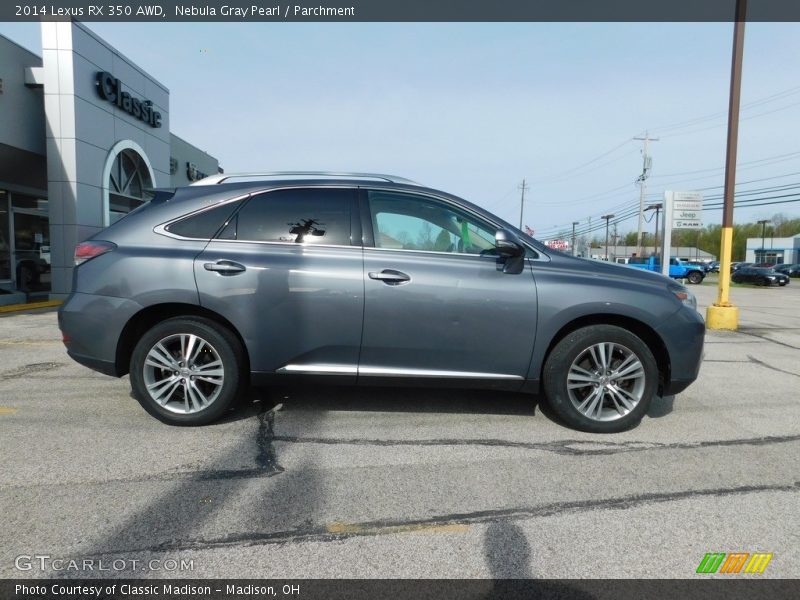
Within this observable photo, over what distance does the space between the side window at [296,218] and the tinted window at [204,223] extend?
2.7 inches

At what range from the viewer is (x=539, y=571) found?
2.26m

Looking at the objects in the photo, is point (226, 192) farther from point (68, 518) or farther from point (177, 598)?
point (177, 598)

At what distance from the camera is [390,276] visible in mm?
3793

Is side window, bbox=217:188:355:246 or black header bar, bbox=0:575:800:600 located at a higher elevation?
side window, bbox=217:188:355:246

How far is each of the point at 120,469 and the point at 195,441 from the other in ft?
1.81

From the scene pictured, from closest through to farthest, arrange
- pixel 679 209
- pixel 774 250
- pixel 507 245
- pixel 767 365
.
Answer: pixel 507 245 < pixel 767 365 < pixel 679 209 < pixel 774 250

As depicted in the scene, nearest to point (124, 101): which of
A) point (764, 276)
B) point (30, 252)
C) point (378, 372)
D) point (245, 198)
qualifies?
point (30, 252)

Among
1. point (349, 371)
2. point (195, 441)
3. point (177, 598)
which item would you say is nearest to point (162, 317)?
point (195, 441)

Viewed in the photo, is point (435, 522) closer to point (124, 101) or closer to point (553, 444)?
point (553, 444)

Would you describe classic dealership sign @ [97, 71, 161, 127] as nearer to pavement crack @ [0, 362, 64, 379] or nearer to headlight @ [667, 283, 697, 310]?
pavement crack @ [0, 362, 64, 379]

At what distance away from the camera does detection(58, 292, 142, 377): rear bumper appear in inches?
151

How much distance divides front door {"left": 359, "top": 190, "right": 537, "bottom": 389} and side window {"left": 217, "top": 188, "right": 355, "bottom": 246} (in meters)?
0.36

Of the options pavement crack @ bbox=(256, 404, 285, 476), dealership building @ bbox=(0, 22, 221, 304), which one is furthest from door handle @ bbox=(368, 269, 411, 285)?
dealership building @ bbox=(0, 22, 221, 304)
